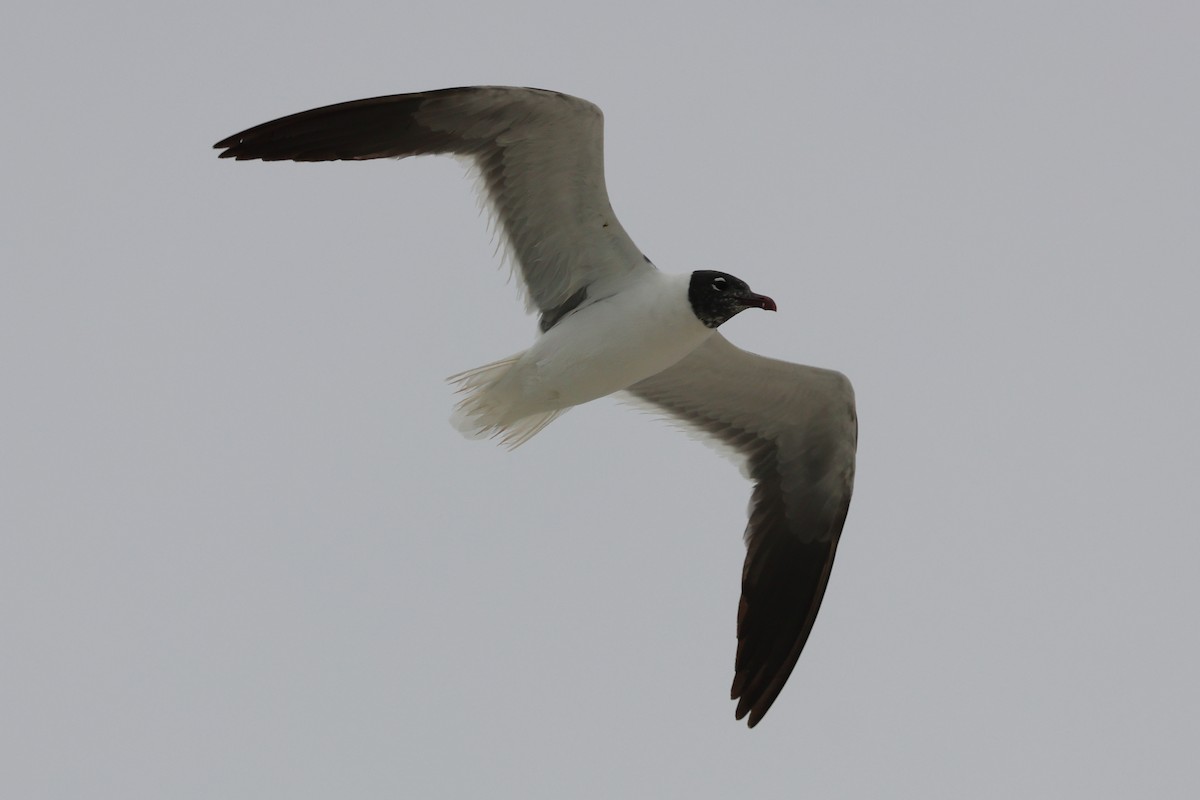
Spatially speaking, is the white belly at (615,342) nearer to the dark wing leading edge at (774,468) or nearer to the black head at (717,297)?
the black head at (717,297)

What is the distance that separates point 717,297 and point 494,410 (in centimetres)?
158

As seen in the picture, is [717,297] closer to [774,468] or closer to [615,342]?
[615,342]

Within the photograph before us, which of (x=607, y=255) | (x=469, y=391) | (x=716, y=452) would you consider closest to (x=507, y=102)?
(x=607, y=255)

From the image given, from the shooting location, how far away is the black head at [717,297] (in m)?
8.48

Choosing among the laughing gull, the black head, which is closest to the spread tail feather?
the laughing gull

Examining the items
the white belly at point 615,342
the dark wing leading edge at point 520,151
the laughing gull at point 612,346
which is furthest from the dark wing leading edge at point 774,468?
the dark wing leading edge at point 520,151

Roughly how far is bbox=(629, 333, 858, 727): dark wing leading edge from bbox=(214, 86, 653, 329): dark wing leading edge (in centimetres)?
117

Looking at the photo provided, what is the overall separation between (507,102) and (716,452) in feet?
10.5

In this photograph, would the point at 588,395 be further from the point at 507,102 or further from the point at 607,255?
the point at 507,102

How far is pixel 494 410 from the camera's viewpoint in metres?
9.13

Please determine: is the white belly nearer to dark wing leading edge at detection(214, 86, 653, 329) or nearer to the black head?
the black head

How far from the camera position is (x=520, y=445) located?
9.34 metres

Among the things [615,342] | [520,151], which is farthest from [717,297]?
[520,151]

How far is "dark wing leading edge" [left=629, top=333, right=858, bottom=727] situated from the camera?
9672mm
